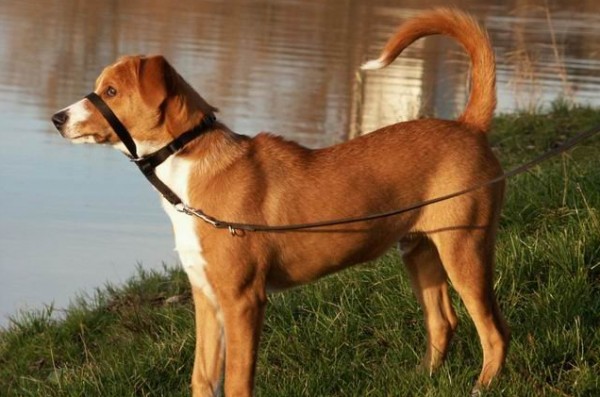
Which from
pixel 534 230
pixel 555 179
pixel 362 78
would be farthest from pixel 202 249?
pixel 362 78

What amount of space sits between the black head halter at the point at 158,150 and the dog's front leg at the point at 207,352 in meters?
0.55

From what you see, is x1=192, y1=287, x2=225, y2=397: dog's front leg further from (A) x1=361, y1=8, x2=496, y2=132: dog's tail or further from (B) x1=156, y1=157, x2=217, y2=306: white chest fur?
(A) x1=361, y1=8, x2=496, y2=132: dog's tail

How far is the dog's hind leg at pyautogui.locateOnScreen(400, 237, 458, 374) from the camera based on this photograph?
6.05 metres

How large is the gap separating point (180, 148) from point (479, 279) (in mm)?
1437

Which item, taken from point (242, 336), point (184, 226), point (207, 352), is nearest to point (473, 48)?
point (184, 226)

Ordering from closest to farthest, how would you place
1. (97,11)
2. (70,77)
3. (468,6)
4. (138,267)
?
(138,267), (70,77), (97,11), (468,6)

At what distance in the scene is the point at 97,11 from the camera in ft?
74.1

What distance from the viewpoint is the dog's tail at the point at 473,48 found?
5867 mm

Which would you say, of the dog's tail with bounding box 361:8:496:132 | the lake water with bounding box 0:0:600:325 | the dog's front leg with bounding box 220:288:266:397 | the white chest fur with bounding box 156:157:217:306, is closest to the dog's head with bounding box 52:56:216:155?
the white chest fur with bounding box 156:157:217:306

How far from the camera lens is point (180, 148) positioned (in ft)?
17.7

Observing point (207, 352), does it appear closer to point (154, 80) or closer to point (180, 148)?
point (180, 148)

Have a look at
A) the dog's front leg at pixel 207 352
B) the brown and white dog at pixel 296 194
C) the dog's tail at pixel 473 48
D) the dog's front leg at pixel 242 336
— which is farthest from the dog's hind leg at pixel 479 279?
the dog's front leg at pixel 207 352

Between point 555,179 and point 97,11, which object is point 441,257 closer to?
point 555,179

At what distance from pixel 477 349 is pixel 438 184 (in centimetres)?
99
